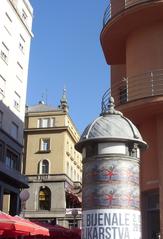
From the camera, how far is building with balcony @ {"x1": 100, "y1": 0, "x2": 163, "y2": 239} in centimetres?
1448

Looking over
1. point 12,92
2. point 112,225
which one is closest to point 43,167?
point 12,92

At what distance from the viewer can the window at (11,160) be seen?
40.1 meters

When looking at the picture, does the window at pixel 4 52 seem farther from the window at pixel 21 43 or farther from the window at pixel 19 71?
the window at pixel 21 43

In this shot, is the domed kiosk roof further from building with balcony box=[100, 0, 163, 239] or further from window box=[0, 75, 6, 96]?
window box=[0, 75, 6, 96]

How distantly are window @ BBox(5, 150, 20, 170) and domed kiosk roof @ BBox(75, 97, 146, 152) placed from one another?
29.8m

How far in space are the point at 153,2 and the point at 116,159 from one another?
306 inches

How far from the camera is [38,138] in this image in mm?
59219

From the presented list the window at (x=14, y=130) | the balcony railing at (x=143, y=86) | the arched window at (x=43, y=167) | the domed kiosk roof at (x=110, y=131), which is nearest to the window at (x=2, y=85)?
the window at (x=14, y=130)

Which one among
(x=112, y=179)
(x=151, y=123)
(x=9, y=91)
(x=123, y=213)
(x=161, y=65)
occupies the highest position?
(x=9, y=91)

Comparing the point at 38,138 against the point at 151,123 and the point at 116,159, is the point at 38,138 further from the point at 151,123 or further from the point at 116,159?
the point at 116,159

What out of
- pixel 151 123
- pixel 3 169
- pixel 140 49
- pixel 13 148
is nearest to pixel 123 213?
pixel 151 123

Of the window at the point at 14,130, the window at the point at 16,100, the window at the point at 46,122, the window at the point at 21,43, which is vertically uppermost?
the window at the point at 21,43

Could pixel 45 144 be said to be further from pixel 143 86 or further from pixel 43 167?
pixel 143 86

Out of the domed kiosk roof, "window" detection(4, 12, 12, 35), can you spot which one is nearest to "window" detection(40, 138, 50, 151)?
"window" detection(4, 12, 12, 35)
